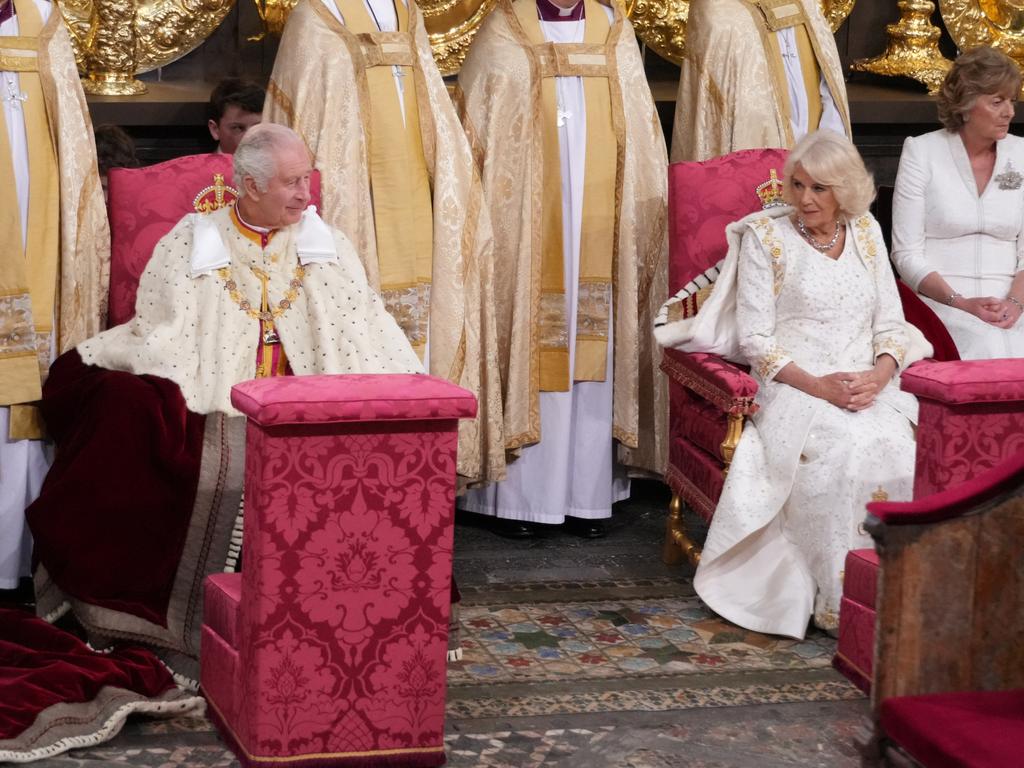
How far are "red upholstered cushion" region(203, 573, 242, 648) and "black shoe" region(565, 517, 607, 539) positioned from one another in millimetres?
1959

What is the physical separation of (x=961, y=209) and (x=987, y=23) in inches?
67.4

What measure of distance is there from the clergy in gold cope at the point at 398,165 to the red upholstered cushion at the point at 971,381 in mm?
1676

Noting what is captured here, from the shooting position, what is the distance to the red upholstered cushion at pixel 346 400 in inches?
146

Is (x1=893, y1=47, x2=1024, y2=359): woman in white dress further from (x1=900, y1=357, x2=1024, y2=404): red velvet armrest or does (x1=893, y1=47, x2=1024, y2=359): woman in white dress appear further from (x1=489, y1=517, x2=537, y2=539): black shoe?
(x1=489, y1=517, x2=537, y2=539): black shoe

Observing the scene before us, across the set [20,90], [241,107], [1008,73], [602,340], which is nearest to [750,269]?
[602,340]

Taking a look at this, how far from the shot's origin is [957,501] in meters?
3.29

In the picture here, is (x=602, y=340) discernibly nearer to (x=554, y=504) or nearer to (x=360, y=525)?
(x=554, y=504)

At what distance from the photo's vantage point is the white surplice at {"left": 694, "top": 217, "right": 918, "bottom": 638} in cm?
495

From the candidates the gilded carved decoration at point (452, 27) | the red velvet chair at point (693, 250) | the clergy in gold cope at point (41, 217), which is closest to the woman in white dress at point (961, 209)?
the red velvet chair at point (693, 250)

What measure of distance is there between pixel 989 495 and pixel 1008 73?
9.19ft

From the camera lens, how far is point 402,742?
391cm

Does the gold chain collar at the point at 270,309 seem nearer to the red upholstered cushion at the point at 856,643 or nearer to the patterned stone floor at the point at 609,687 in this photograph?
the patterned stone floor at the point at 609,687

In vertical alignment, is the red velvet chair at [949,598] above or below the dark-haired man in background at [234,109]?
below

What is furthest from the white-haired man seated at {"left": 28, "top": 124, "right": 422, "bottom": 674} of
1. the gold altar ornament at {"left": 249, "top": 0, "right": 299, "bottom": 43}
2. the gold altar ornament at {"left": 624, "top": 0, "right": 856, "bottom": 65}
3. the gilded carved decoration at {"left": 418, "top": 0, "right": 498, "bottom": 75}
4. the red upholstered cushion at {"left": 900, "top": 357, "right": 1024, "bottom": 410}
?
the gold altar ornament at {"left": 624, "top": 0, "right": 856, "bottom": 65}
